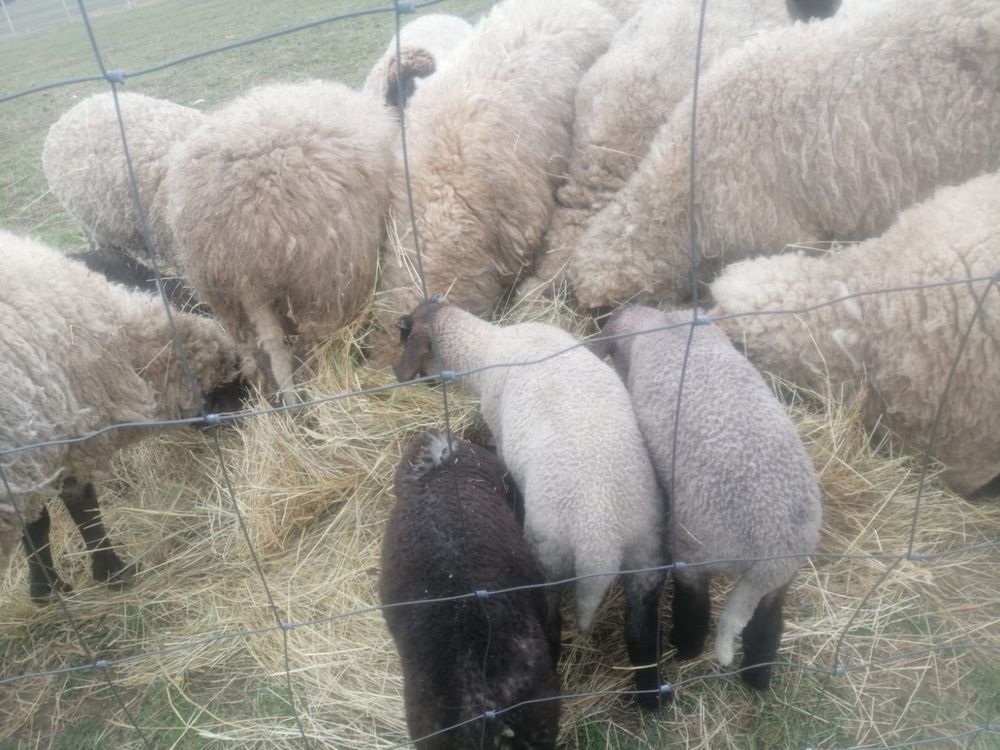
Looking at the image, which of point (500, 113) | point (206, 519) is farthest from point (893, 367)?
point (206, 519)

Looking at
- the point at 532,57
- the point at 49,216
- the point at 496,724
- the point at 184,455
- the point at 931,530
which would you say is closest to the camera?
the point at 496,724

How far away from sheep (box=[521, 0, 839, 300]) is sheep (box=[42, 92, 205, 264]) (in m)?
2.30

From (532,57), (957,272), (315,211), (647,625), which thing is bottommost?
(647,625)

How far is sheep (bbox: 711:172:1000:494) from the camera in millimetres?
3025

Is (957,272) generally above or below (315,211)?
below

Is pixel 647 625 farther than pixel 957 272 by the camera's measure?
No

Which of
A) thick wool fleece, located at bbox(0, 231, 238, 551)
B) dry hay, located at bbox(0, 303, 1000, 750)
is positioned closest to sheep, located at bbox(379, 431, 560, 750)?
dry hay, located at bbox(0, 303, 1000, 750)

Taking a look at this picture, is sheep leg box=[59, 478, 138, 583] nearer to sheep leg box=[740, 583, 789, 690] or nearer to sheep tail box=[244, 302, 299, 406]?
sheep tail box=[244, 302, 299, 406]

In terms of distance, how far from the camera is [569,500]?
2.47 meters

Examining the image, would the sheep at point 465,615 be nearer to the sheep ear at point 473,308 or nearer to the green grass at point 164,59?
the sheep ear at point 473,308

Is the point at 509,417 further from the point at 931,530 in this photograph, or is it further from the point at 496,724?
the point at 931,530

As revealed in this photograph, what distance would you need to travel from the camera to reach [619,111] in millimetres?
4180

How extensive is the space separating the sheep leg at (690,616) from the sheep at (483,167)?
189cm

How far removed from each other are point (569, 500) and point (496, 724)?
0.65m
